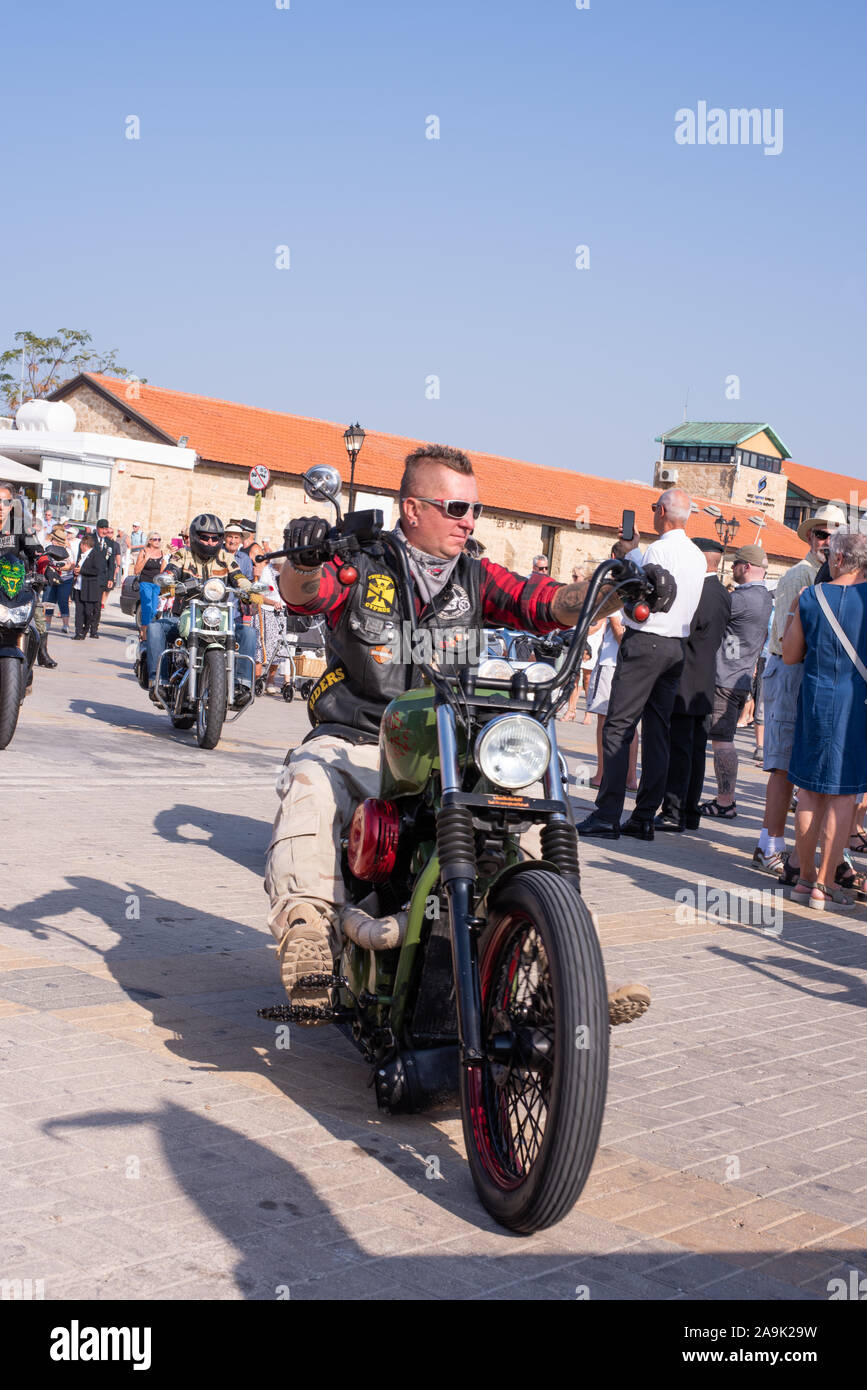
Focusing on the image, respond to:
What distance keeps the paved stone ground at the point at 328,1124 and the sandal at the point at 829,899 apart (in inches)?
17.2

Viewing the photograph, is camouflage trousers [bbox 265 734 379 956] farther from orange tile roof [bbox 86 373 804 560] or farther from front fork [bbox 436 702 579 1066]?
orange tile roof [bbox 86 373 804 560]

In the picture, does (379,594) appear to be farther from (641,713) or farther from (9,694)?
(9,694)

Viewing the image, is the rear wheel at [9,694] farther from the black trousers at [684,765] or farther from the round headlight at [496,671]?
the round headlight at [496,671]

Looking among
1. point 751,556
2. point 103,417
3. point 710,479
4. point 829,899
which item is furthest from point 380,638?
point 710,479

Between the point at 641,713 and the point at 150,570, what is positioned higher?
the point at 150,570

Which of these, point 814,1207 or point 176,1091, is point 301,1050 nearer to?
point 176,1091

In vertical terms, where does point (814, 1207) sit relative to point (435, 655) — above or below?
below

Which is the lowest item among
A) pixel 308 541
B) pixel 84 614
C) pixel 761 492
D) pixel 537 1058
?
pixel 537 1058

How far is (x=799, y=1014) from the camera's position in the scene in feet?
19.0

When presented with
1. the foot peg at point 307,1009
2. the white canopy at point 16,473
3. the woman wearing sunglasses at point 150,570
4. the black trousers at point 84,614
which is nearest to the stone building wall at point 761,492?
the white canopy at point 16,473

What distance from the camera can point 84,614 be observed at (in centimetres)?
2602

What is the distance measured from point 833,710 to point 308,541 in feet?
15.9
